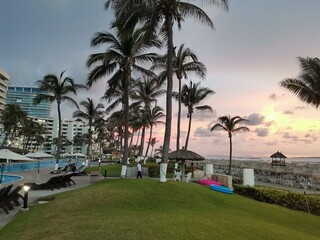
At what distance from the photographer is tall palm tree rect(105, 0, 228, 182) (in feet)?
52.0

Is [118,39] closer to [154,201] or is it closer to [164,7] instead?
[164,7]

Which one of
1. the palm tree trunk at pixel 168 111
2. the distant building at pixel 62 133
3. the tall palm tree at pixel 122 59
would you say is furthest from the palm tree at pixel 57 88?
the distant building at pixel 62 133

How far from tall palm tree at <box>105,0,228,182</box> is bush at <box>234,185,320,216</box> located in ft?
19.2

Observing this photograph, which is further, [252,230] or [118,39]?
[118,39]

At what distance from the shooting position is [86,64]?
23.7 m

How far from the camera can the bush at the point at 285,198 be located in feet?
49.1

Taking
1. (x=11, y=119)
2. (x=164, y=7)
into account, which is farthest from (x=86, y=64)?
(x=11, y=119)

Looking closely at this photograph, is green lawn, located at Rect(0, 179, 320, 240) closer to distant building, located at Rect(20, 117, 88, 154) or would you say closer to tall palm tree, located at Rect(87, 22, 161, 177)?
tall palm tree, located at Rect(87, 22, 161, 177)

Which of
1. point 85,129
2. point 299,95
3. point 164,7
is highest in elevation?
point 85,129

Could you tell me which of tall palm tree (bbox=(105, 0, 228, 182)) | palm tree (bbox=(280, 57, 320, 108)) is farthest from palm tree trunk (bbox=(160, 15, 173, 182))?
palm tree (bbox=(280, 57, 320, 108))

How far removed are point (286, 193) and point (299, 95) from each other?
827 centimetres

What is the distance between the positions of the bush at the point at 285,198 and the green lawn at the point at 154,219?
3.26ft

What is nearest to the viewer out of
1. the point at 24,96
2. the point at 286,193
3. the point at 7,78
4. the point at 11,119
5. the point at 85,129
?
the point at 286,193

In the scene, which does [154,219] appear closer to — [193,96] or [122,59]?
[122,59]
